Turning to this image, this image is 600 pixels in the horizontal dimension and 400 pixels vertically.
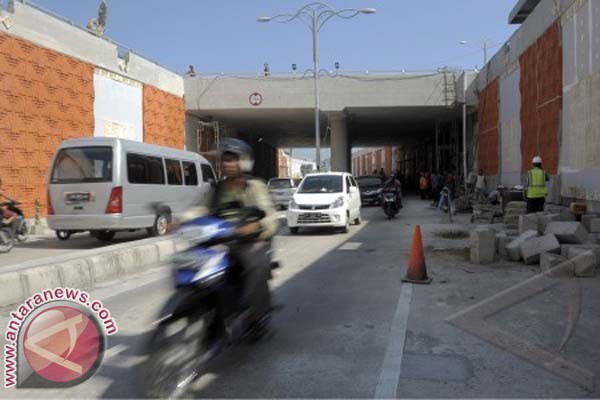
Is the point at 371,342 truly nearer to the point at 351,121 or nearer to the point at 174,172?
the point at 174,172

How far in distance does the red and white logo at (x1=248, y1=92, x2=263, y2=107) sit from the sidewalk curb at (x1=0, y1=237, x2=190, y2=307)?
20.0 meters

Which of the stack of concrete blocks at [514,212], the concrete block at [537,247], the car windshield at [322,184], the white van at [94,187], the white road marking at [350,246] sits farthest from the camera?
the car windshield at [322,184]

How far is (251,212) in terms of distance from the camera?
4.35m

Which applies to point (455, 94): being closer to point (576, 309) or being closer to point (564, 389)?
point (576, 309)

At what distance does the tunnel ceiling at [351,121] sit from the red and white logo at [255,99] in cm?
73

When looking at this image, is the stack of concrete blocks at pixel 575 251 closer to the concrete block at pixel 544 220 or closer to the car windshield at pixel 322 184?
the concrete block at pixel 544 220

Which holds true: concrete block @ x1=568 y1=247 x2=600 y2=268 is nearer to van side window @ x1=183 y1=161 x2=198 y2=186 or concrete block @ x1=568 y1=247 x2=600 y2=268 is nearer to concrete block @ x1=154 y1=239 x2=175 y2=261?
concrete block @ x1=154 y1=239 x2=175 y2=261

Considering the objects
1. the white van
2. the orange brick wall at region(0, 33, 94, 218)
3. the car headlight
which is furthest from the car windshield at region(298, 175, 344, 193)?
the orange brick wall at region(0, 33, 94, 218)

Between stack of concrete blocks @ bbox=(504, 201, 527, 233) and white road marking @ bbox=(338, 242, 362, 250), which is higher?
stack of concrete blocks @ bbox=(504, 201, 527, 233)

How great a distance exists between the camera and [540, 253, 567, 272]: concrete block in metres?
8.09

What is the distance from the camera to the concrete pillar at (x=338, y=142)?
106 feet

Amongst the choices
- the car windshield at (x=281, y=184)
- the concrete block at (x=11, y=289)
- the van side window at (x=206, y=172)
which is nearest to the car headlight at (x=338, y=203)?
the van side window at (x=206, y=172)

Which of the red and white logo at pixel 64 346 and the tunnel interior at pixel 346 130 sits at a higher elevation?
the tunnel interior at pixel 346 130

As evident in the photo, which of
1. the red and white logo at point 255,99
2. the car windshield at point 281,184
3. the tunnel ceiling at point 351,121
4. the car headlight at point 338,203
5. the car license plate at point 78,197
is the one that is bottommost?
the car headlight at point 338,203
